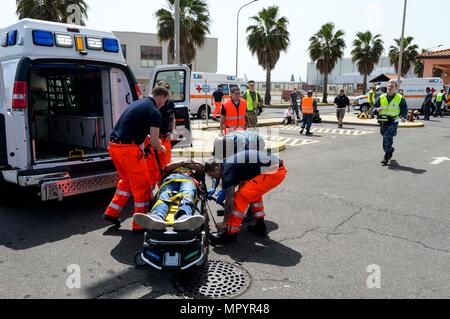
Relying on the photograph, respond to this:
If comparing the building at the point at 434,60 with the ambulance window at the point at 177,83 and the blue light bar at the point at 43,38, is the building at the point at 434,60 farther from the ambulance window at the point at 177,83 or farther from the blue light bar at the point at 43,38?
the blue light bar at the point at 43,38

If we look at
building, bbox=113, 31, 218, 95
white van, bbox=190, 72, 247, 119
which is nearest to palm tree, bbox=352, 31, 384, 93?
building, bbox=113, 31, 218, 95

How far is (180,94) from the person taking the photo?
7309mm

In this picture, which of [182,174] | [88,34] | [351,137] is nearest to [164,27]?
[351,137]

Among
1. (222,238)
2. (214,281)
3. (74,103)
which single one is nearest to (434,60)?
(74,103)

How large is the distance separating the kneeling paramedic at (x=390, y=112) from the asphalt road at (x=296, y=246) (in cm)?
158

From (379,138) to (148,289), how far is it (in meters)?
12.3

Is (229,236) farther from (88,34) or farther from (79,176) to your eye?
(88,34)

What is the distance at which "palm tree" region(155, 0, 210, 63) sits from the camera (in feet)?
90.6

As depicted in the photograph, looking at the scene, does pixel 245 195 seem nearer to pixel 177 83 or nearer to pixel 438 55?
pixel 177 83

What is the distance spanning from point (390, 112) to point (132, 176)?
6.53m

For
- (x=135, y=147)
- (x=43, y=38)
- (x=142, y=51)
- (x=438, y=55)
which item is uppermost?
(x=142, y=51)

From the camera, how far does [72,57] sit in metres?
5.30

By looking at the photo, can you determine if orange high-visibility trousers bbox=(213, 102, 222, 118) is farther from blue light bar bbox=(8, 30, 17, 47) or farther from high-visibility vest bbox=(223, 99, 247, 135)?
blue light bar bbox=(8, 30, 17, 47)

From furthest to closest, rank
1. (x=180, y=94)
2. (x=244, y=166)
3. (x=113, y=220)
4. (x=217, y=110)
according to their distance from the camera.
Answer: (x=217, y=110), (x=180, y=94), (x=113, y=220), (x=244, y=166)
